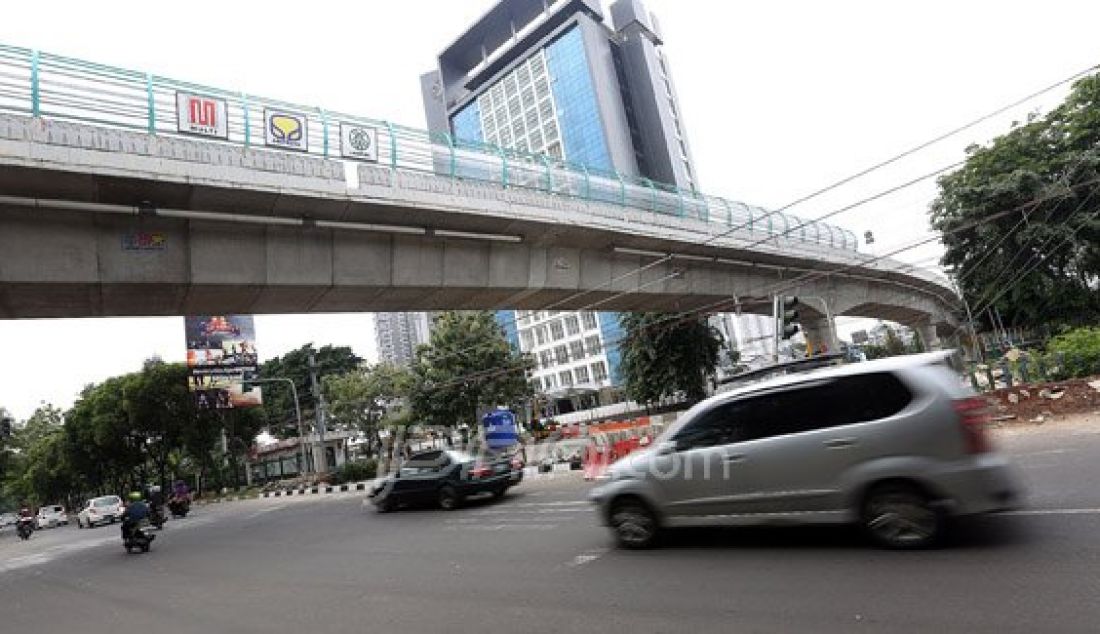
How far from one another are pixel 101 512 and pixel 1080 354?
36305 mm

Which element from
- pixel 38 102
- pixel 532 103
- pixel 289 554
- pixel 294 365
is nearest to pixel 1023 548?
pixel 289 554

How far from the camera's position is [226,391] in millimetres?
36156

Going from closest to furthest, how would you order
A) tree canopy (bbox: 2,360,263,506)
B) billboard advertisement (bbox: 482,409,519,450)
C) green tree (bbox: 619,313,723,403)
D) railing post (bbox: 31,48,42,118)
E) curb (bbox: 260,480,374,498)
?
railing post (bbox: 31,48,42,118)
curb (bbox: 260,480,374,498)
billboard advertisement (bbox: 482,409,519,450)
green tree (bbox: 619,313,723,403)
tree canopy (bbox: 2,360,263,506)

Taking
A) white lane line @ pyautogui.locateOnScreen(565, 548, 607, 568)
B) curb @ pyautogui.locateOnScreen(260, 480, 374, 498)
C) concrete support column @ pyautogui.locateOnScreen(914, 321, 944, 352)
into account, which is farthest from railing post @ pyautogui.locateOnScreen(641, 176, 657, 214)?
concrete support column @ pyautogui.locateOnScreen(914, 321, 944, 352)

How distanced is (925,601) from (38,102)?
42.0 ft

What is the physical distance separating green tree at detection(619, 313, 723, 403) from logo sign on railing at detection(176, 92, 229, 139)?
2211 centimetres

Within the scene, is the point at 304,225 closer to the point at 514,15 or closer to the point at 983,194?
the point at 983,194

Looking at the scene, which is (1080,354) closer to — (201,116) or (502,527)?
(502,527)

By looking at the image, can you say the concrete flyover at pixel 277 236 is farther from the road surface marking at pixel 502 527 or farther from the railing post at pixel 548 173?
the road surface marking at pixel 502 527

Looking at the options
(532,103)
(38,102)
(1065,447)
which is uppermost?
(532,103)

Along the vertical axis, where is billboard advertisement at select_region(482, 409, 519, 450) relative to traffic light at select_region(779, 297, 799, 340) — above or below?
below

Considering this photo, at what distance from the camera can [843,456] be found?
5.57 m

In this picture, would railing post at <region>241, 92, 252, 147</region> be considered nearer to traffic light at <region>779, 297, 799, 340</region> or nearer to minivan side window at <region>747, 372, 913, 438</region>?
minivan side window at <region>747, 372, 913, 438</region>

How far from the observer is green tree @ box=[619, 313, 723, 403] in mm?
31359
